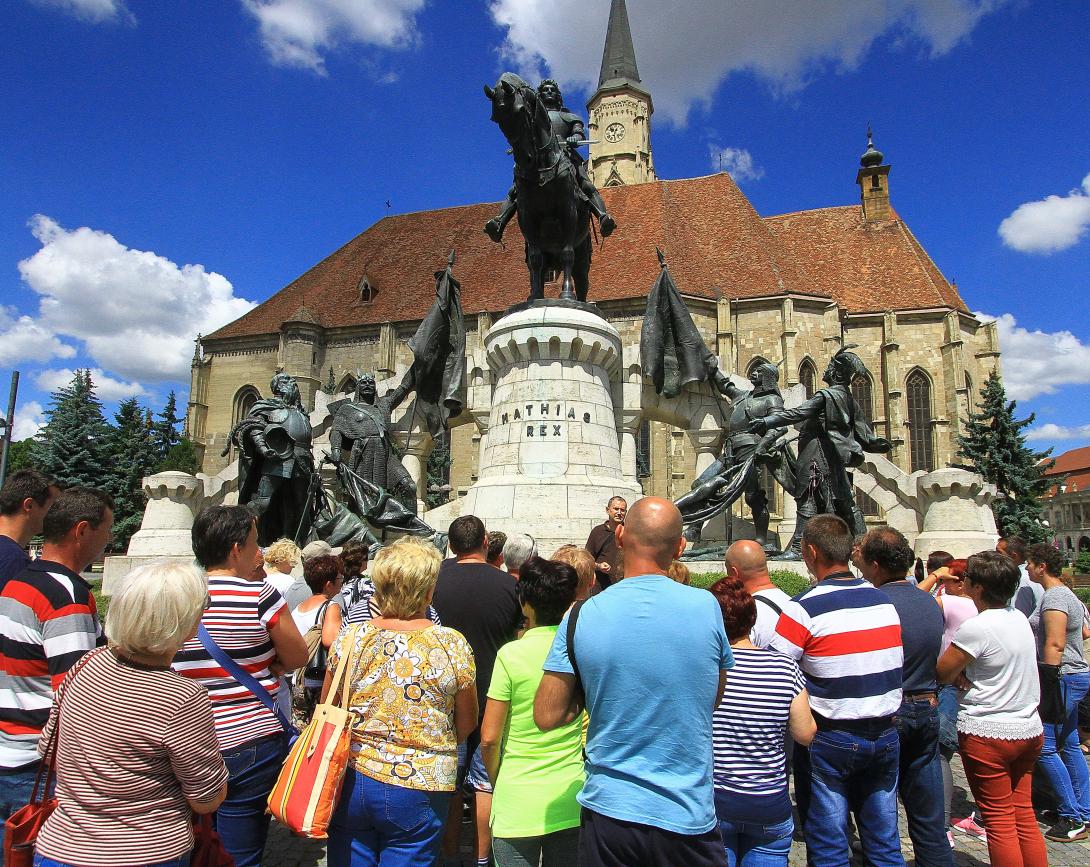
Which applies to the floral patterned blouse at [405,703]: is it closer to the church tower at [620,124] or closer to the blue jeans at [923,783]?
the blue jeans at [923,783]

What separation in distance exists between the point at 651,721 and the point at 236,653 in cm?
150

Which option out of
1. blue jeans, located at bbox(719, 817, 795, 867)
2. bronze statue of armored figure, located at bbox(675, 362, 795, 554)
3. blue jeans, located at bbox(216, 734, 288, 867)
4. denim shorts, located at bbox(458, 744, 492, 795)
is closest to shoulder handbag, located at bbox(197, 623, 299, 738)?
blue jeans, located at bbox(216, 734, 288, 867)

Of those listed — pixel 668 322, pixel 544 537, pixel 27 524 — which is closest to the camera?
pixel 27 524

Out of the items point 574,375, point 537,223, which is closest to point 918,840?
point 574,375

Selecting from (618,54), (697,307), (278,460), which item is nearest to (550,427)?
(278,460)

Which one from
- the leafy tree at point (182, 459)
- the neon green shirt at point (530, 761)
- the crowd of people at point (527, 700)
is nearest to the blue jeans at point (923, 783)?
the crowd of people at point (527, 700)

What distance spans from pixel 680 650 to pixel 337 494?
10.2 m

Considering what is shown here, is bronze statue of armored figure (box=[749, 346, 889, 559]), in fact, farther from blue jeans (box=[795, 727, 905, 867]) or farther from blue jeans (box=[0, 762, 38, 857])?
blue jeans (box=[0, 762, 38, 857])

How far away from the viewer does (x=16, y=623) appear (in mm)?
2523

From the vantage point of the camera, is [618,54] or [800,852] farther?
[618,54]

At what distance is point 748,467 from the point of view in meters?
10.4

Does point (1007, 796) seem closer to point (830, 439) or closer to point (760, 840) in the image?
point (760, 840)

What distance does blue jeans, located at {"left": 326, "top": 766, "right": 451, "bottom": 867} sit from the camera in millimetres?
2379

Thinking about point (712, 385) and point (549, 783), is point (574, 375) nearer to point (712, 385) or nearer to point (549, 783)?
point (712, 385)
